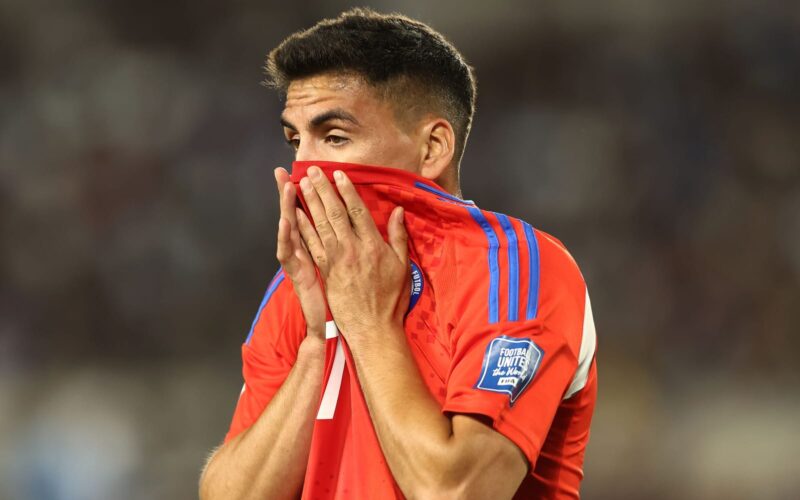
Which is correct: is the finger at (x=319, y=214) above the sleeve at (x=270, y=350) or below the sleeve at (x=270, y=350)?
above

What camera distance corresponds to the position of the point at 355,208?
1572mm

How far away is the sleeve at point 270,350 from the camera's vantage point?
184 centimetres

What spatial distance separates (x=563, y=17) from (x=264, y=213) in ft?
5.52

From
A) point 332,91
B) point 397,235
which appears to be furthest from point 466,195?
point 397,235

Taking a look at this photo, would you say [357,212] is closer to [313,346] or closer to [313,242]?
[313,242]

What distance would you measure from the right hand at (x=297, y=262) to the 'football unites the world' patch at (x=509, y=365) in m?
0.38

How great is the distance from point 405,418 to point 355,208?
375mm

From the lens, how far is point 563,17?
14.4 feet

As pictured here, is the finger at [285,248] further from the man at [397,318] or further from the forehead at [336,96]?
the forehead at [336,96]

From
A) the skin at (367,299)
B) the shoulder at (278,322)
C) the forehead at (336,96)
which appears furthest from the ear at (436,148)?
the shoulder at (278,322)

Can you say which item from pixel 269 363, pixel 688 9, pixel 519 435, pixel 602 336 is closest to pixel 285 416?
pixel 269 363

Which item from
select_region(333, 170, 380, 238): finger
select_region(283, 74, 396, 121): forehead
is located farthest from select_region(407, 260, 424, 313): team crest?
select_region(283, 74, 396, 121): forehead

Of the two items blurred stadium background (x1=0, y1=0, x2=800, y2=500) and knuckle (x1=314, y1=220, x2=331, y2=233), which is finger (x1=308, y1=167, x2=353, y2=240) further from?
blurred stadium background (x1=0, y1=0, x2=800, y2=500)

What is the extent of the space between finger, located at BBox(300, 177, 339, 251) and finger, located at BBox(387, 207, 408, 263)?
0.32ft
